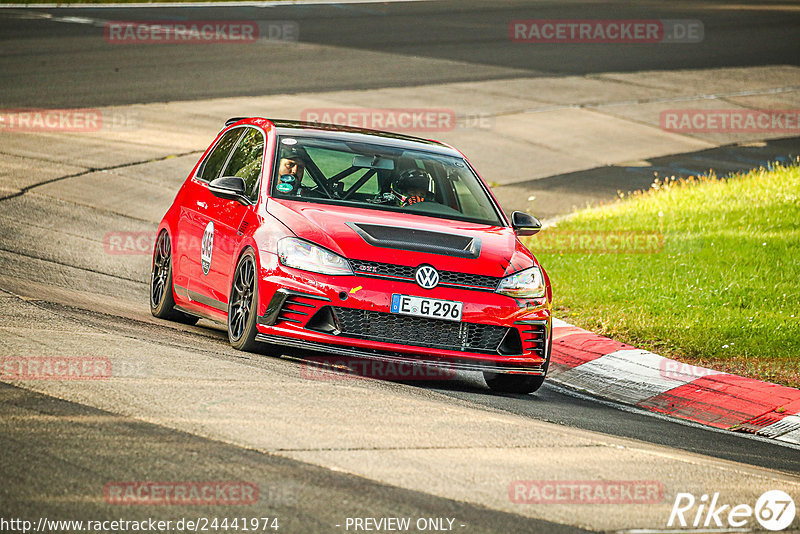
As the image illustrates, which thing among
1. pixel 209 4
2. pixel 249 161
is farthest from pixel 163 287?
pixel 209 4

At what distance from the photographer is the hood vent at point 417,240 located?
7852 mm

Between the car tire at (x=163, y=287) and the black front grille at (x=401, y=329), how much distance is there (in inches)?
102

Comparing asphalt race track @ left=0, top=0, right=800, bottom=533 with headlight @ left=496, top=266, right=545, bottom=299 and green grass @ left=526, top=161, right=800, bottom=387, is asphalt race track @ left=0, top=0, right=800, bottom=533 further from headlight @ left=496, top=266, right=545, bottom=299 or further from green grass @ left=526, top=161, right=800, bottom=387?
green grass @ left=526, top=161, right=800, bottom=387

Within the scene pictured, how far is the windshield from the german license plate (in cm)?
113

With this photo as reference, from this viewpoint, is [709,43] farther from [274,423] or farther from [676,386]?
[274,423]

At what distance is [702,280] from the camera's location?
11.9m

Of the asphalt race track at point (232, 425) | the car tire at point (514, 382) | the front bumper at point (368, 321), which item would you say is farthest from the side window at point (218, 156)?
the car tire at point (514, 382)

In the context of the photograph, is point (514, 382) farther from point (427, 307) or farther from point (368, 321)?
point (368, 321)

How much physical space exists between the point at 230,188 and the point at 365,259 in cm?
139

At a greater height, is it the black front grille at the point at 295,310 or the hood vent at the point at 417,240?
the hood vent at the point at 417,240

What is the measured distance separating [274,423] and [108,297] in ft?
16.7

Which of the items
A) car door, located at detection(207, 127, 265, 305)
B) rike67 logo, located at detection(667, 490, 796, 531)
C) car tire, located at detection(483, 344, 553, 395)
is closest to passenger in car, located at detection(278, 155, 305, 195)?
car door, located at detection(207, 127, 265, 305)

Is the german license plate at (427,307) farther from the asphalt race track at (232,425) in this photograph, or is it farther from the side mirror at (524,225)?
the side mirror at (524,225)

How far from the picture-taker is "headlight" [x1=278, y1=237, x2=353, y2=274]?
7.70m
